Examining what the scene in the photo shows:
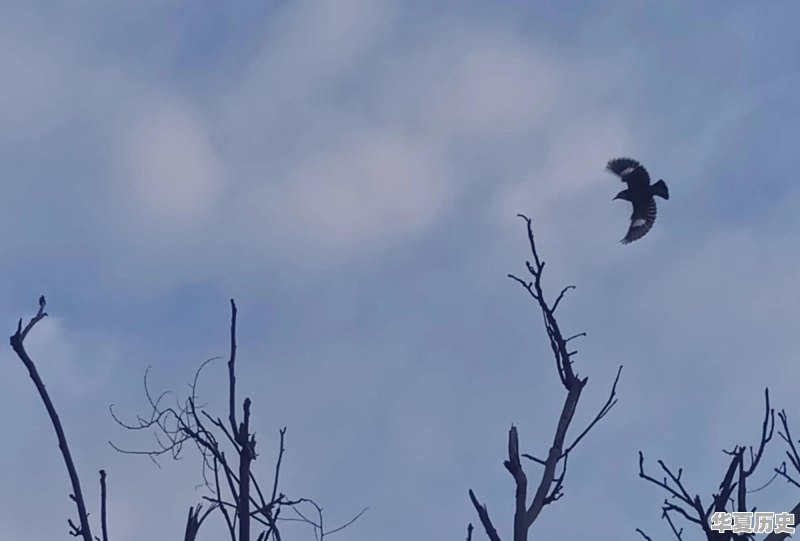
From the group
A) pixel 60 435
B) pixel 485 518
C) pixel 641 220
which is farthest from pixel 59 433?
pixel 641 220

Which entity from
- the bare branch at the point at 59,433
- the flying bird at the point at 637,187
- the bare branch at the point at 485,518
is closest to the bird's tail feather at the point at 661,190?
the flying bird at the point at 637,187

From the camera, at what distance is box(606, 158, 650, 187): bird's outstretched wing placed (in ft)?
40.7

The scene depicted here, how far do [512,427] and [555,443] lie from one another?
7.8 inches

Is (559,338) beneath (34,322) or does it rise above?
above

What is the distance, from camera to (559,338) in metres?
4.31

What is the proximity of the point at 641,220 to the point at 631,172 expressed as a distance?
661 mm

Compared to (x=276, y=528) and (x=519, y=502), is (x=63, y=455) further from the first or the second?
(x=519, y=502)

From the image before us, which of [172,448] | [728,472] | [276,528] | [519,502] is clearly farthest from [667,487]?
[172,448]

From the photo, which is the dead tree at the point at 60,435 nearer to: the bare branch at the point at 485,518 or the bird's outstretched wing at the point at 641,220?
the bare branch at the point at 485,518

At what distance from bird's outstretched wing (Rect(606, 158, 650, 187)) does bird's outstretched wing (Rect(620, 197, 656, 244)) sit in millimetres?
267

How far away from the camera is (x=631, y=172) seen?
12.4 m

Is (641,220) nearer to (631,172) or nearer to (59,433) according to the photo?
(631,172)

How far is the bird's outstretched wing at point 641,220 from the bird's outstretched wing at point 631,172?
0.27 m

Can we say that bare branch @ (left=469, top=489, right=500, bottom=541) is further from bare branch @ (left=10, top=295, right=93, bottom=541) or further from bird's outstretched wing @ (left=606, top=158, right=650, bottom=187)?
bird's outstretched wing @ (left=606, top=158, right=650, bottom=187)
